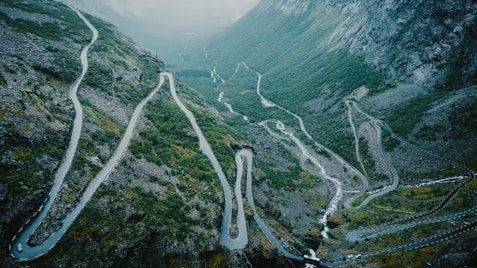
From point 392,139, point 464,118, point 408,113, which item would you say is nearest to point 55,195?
point 392,139

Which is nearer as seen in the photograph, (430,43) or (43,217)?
(43,217)

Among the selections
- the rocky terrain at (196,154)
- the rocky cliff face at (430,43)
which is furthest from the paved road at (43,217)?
the rocky cliff face at (430,43)

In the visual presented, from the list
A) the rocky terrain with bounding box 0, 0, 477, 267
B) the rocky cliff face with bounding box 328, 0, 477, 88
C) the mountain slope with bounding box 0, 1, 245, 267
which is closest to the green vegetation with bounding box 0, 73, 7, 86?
the mountain slope with bounding box 0, 1, 245, 267

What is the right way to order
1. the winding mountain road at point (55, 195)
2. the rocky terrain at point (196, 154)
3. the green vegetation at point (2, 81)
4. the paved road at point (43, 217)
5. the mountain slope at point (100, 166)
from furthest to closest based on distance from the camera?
1. the green vegetation at point (2, 81)
2. the rocky terrain at point (196, 154)
3. the mountain slope at point (100, 166)
4. the winding mountain road at point (55, 195)
5. the paved road at point (43, 217)

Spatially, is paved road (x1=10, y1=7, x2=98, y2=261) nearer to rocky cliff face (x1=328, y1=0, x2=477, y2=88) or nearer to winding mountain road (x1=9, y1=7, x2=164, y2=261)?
winding mountain road (x1=9, y1=7, x2=164, y2=261)

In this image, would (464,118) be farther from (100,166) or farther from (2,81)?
(2,81)

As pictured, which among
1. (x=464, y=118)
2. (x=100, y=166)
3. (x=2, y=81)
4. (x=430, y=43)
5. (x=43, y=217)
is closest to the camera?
(x=43, y=217)

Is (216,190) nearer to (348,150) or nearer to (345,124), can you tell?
(348,150)

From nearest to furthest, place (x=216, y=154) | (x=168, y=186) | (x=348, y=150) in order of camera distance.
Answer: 1. (x=168, y=186)
2. (x=216, y=154)
3. (x=348, y=150)

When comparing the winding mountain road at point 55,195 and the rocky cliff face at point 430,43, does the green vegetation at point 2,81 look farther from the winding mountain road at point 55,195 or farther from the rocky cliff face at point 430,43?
the rocky cliff face at point 430,43

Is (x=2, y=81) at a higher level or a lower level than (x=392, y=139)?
lower

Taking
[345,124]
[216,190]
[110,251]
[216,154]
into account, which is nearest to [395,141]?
[345,124]
